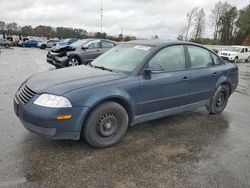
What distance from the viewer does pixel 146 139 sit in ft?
12.6

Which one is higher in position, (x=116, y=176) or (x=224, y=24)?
(x=224, y=24)

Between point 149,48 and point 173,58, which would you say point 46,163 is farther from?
point 173,58

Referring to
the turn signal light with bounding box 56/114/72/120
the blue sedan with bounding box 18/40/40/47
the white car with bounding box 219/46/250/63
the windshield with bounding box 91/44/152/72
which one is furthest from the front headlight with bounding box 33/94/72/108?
the blue sedan with bounding box 18/40/40/47

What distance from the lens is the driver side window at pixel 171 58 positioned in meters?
4.00

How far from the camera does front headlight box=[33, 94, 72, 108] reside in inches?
117

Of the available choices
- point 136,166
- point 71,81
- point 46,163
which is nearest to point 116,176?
point 136,166

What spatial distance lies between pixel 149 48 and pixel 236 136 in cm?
219

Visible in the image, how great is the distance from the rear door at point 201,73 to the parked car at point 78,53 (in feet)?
19.3

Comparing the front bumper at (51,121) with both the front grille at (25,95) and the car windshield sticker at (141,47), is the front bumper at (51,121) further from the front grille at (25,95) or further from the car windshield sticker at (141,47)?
the car windshield sticker at (141,47)

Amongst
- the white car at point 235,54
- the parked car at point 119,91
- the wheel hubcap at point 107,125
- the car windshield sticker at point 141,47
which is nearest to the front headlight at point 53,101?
the parked car at point 119,91

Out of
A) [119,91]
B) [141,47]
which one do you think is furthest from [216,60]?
[119,91]

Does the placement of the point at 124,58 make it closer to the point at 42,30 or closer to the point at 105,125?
the point at 105,125

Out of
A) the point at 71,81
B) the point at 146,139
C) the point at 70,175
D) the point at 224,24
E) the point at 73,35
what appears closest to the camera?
the point at 70,175

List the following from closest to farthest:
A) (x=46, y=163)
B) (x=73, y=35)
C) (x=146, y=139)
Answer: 1. (x=46, y=163)
2. (x=146, y=139)
3. (x=73, y=35)
